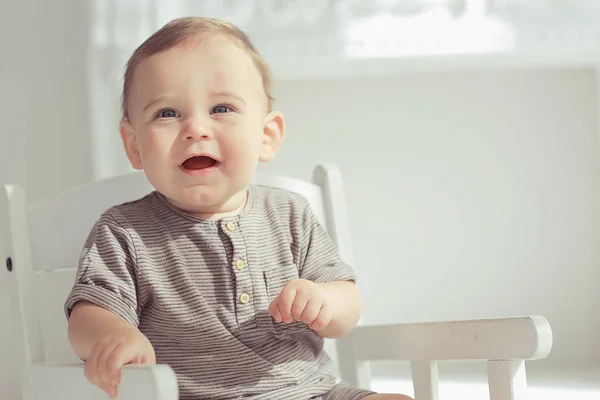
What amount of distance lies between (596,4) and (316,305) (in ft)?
2.74

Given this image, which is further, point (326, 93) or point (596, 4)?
point (326, 93)

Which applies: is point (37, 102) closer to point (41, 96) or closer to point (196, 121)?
point (41, 96)

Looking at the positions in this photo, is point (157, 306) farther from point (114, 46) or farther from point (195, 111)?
point (114, 46)

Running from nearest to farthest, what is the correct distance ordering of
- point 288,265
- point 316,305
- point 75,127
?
point 316,305 → point 288,265 → point 75,127

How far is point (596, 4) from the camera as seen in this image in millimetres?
1380

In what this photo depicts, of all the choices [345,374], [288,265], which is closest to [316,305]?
[288,265]

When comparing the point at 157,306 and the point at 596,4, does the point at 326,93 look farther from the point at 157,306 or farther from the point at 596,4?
the point at 157,306

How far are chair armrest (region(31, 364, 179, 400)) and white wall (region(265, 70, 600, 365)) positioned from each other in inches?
36.0

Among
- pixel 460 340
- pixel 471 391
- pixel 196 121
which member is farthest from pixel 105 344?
pixel 471 391

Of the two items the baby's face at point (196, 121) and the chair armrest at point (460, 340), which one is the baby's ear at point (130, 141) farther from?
the chair armrest at point (460, 340)

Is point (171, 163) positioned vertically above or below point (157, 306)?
above

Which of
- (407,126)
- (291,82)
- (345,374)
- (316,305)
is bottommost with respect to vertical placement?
(345,374)

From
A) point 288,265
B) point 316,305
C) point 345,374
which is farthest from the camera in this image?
point 345,374

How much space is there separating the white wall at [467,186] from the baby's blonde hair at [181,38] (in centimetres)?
79
